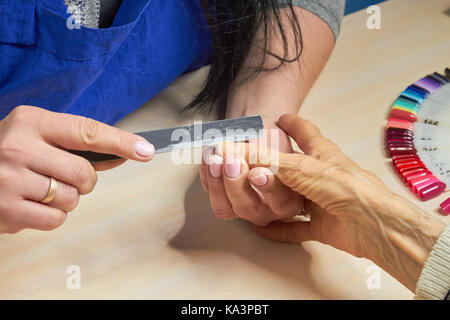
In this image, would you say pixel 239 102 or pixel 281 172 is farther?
pixel 239 102

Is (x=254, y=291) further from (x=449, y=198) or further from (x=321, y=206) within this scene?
(x=449, y=198)

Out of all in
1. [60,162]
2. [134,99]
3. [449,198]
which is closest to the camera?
[60,162]

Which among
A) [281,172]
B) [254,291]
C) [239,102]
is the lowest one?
[254,291]

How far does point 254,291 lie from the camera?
480 millimetres

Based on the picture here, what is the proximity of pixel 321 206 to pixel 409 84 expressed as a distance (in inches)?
13.4

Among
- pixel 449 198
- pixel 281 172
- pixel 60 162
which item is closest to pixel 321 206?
pixel 281 172

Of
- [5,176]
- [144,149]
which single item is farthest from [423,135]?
[5,176]

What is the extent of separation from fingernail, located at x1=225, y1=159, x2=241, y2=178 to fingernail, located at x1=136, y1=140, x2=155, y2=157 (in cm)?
9

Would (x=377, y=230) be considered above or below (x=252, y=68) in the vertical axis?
below

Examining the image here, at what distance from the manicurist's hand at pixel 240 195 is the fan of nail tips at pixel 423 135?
0.16m

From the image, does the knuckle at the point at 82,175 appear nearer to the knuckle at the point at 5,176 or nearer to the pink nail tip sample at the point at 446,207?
the knuckle at the point at 5,176

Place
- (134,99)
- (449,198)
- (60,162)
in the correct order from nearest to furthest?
(60,162)
(449,198)
(134,99)

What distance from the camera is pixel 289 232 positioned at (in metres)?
0.52

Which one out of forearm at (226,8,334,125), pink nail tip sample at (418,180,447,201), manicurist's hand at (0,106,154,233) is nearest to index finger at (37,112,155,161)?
manicurist's hand at (0,106,154,233)
